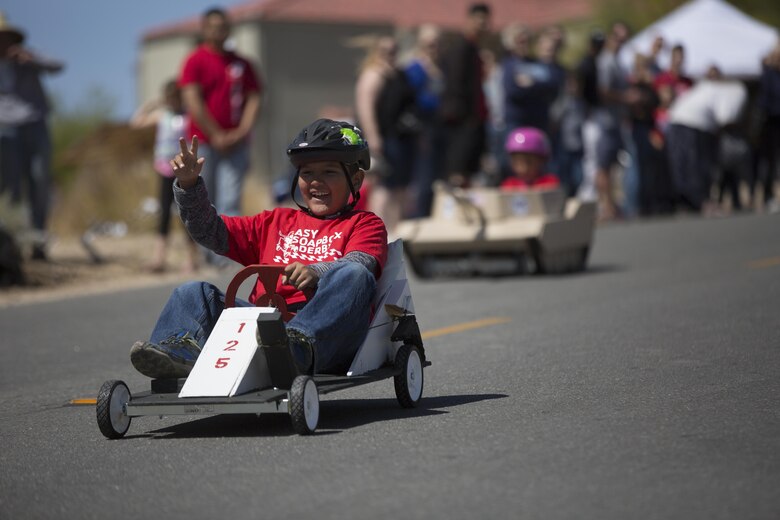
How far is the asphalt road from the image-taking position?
4.89 meters

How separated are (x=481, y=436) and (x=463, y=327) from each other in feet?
13.4

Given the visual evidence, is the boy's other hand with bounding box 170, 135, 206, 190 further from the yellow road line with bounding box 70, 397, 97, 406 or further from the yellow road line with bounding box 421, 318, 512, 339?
the yellow road line with bounding box 421, 318, 512, 339

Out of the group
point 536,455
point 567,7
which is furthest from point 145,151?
point 567,7

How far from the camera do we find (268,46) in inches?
2249

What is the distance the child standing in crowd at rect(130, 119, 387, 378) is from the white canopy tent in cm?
1926

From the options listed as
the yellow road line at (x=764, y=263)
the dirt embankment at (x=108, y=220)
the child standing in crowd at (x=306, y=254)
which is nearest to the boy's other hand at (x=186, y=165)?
the child standing in crowd at (x=306, y=254)

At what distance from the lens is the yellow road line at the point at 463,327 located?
9711 mm

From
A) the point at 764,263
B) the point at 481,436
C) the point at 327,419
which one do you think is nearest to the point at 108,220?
the point at 764,263

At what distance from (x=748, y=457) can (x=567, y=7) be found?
6019cm

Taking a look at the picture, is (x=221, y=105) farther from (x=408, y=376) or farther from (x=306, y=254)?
(x=408, y=376)

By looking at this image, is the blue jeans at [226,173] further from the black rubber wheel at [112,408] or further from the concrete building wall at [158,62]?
the concrete building wall at [158,62]

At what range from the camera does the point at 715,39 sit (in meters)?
26.8

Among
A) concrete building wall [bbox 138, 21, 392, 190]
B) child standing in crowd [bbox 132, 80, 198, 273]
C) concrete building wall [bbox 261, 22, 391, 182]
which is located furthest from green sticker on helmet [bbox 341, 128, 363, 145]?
concrete building wall [bbox 261, 22, 391, 182]

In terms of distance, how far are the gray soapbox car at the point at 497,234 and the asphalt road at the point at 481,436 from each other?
2500mm
